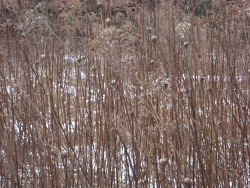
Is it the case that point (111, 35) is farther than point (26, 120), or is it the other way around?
point (26, 120)

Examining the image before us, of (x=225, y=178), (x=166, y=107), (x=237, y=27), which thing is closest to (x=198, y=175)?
(x=225, y=178)

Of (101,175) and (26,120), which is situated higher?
(26,120)

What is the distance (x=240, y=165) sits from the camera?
1644 millimetres

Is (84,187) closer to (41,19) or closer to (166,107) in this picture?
(166,107)

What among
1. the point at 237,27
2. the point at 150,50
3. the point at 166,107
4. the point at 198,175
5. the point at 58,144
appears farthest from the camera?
the point at 237,27

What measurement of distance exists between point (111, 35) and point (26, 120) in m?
0.48

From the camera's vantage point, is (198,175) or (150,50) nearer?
(198,175)

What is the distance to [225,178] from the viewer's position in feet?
4.94

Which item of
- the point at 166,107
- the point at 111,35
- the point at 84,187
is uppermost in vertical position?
the point at 111,35

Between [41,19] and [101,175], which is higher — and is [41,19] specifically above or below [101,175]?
above

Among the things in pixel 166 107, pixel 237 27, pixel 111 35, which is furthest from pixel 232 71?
pixel 237 27

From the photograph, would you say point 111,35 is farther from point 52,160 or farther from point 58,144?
point 52,160

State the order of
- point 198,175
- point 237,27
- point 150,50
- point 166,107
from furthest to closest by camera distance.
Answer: point 237,27
point 150,50
point 166,107
point 198,175

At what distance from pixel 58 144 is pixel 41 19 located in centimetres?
48
